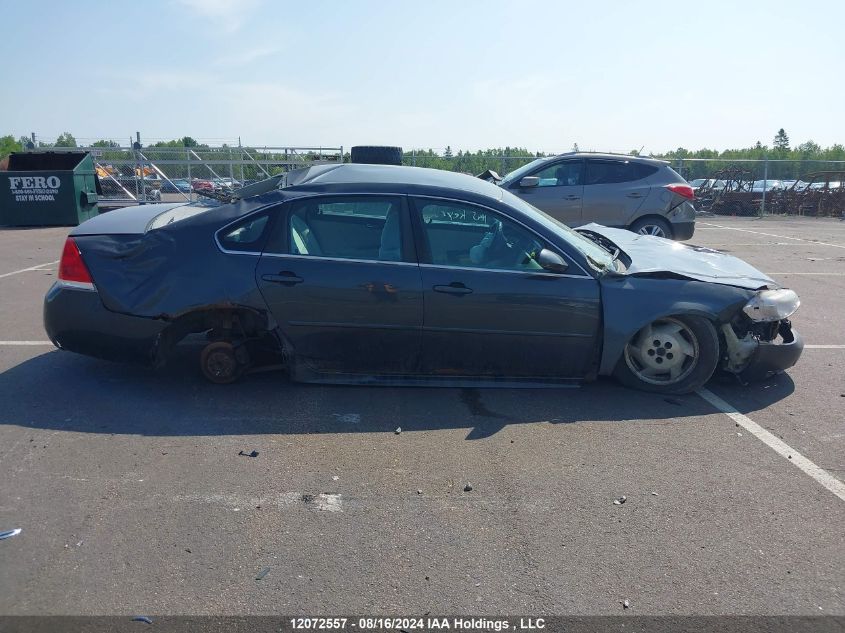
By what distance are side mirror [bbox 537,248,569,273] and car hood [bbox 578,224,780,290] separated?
1.81ft

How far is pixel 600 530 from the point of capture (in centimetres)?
366

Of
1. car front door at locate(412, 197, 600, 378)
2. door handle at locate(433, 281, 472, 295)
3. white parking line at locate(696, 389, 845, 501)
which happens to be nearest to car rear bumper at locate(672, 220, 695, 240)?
white parking line at locate(696, 389, 845, 501)

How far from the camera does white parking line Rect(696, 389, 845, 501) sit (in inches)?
164

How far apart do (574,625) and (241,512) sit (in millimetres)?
1744

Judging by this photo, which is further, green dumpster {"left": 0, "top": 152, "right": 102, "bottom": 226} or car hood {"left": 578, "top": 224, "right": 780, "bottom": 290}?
green dumpster {"left": 0, "top": 152, "right": 102, "bottom": 226}

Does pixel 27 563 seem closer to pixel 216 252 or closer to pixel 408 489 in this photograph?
pixel 408 489

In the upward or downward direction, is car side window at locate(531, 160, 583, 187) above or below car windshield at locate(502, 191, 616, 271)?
above

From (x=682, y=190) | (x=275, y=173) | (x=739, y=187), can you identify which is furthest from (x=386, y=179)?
(x=739, y=187)

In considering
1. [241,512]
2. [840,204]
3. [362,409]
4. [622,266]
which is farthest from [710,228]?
[241,512]

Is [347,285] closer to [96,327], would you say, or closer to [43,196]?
[96,327]

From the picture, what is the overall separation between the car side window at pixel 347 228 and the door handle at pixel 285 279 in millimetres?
185

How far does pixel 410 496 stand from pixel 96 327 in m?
2.73

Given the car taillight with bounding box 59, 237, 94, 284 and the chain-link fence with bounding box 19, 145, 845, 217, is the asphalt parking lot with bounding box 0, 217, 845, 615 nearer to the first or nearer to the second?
the car taillight with bounding box 59, 237, 94, 284

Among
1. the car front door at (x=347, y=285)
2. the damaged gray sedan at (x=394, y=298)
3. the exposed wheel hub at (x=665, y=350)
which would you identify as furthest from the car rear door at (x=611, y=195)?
the car front door at (x=347, y=285)
